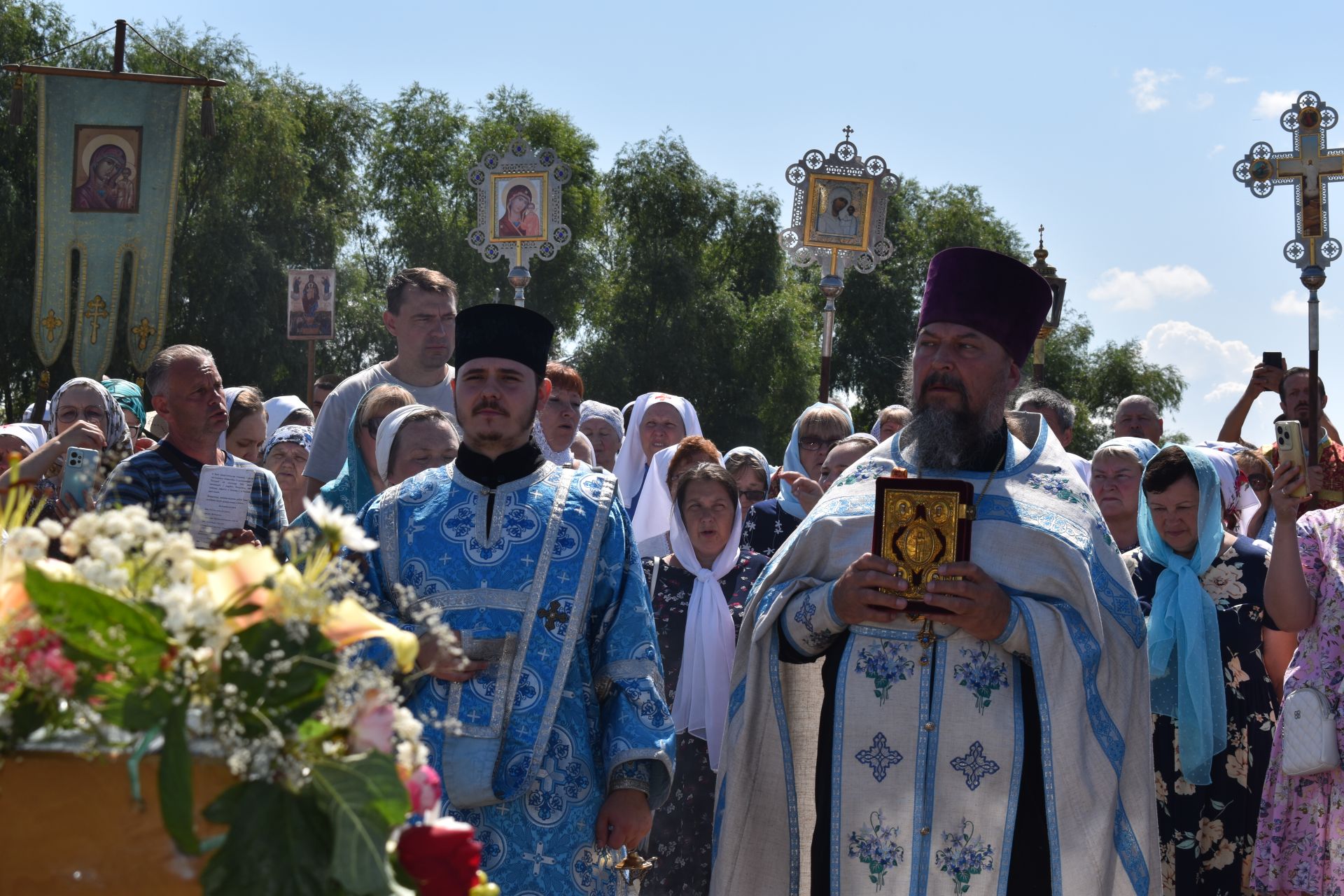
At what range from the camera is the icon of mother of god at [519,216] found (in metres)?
10.2

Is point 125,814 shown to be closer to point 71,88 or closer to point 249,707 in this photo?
point 249,707

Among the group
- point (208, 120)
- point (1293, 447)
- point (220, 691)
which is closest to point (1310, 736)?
point (1293, 447)

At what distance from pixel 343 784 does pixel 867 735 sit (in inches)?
102

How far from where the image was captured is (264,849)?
1432mm

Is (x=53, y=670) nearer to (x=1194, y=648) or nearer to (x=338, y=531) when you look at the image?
(x=338, y=531)

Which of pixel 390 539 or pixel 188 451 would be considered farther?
pixel 188 451

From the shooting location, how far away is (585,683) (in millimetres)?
3559

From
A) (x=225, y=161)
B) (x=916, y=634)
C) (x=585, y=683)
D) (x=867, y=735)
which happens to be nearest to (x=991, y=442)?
(x=916, y=634)

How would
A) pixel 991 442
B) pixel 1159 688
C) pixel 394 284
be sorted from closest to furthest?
pixel 991 442 → pixel 1159 688 → pixel 394 284

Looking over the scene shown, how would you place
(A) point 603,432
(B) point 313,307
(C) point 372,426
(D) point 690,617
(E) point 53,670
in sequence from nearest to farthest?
(E) point 53,670 → (C) point 372,426 → (D) point 690,617 → (A) point 603,432 → (B) point 313,307

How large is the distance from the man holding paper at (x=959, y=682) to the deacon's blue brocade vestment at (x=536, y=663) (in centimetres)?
61

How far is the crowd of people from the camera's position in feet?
11.4

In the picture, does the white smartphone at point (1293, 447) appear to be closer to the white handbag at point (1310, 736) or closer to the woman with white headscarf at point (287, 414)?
the white handbag at point (1310, 736)

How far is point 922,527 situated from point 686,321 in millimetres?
30088
